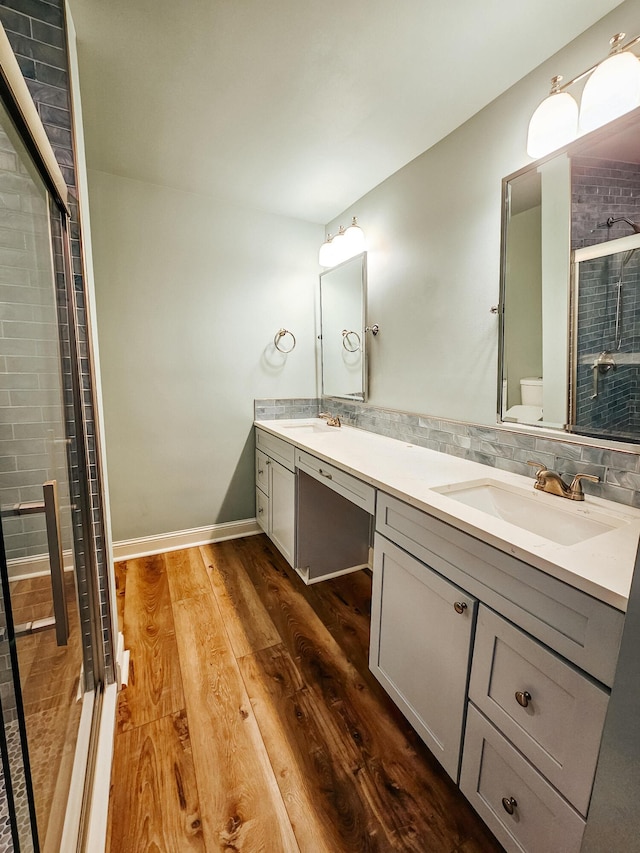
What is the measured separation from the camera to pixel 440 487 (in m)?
1.27

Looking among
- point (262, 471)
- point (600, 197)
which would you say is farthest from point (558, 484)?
point (262, 471)

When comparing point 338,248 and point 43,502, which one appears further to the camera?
point 338,248

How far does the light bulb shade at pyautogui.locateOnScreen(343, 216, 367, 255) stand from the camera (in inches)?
89.7

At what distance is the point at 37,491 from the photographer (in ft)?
3.25

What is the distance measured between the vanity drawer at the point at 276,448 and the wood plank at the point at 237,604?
727mm

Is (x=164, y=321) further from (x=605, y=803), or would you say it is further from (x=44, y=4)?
(x=605, y=803)

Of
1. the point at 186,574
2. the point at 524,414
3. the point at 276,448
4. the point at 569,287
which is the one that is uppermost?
the point at 569,287

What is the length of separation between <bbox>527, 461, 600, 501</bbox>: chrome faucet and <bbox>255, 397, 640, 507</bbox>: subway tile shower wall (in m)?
0.05

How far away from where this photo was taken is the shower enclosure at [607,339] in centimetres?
109

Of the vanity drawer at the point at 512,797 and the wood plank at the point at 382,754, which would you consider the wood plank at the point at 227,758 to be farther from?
the vanity drawer at the point at 512,797

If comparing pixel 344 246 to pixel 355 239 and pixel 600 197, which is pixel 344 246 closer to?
pixel 355 239

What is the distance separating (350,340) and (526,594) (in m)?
1.91

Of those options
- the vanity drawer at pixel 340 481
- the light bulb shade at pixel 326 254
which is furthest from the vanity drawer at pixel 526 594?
the light bulb shade at pixel 326 254

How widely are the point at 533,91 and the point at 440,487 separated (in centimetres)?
146
